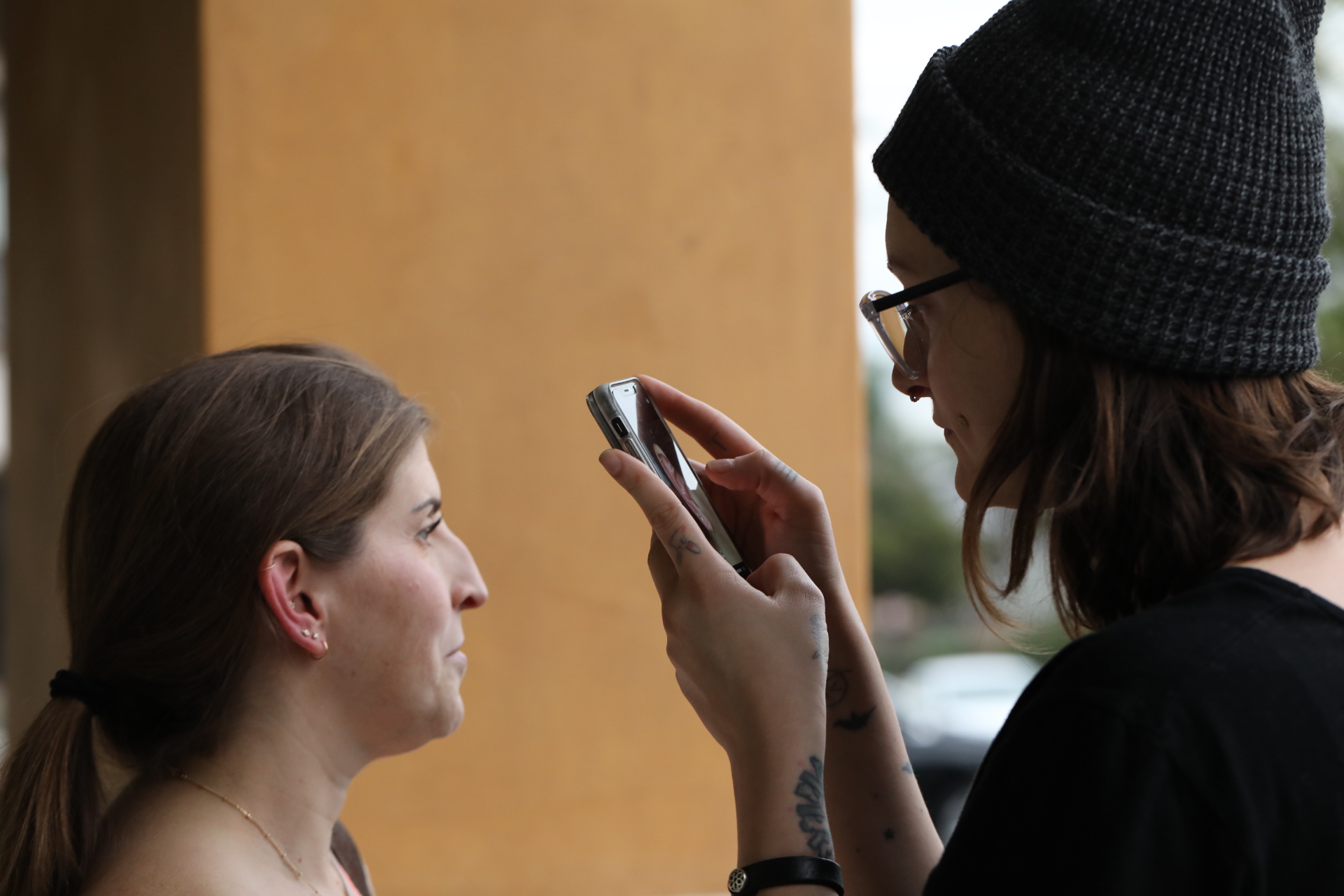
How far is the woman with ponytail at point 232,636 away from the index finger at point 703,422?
1.48 feet

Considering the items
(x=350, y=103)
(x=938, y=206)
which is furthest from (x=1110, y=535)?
(x=350, y=103)

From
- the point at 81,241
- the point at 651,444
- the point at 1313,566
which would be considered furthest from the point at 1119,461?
the point at 81,241

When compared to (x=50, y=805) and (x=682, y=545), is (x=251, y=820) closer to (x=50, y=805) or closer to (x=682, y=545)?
(x=50, y=805)

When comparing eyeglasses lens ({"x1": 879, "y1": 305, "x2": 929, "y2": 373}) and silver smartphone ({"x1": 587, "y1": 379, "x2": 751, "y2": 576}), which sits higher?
eyeglasses lens ({"x1": 879, "y1": 305, "x2": 929, "y2": 373})

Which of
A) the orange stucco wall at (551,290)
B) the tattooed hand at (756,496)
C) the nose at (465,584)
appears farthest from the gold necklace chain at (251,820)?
the orange stucco wall at (551,290)

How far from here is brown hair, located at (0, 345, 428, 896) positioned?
173 centimetres

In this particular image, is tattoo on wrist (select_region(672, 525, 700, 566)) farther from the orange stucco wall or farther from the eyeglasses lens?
the orange stucco wall

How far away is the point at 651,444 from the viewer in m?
1.72

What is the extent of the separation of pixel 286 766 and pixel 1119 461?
1.26 metres

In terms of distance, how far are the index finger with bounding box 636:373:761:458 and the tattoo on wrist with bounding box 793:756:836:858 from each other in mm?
571

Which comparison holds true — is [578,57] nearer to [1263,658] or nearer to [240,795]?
[240,795]

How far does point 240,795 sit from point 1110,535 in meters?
1.25

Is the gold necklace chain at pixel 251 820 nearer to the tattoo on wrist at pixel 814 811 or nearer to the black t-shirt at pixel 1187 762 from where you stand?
the tattoo on wrist at pixel 814 811

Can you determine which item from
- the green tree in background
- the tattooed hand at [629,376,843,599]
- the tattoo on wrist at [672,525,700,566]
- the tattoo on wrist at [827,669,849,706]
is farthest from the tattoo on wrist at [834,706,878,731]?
the green tree in background
